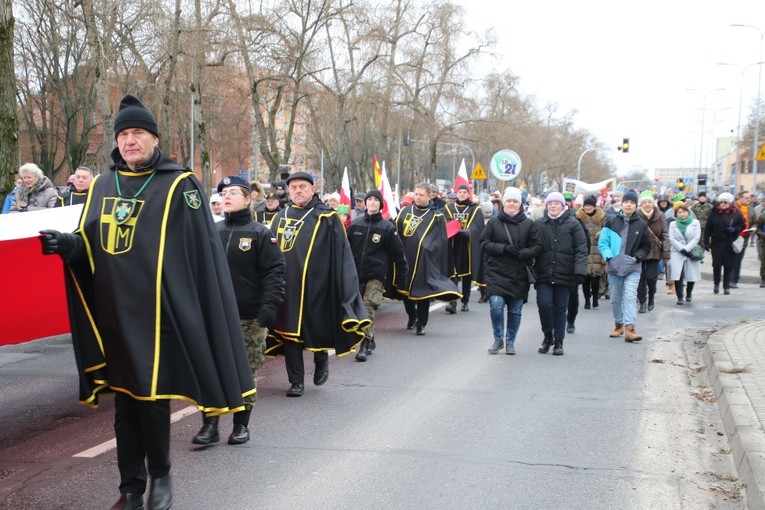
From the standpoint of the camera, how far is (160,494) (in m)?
4.73

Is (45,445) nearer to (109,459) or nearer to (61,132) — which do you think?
(109,459)

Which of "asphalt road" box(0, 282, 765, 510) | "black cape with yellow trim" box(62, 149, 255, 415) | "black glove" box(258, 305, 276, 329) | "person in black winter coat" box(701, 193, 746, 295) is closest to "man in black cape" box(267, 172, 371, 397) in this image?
"asphalt road" box(0, 282, 765, 510)

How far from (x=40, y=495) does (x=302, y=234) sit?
3.44 meters

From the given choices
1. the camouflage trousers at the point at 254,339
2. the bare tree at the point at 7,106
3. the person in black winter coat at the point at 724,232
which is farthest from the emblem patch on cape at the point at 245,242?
the person in black winter coat at the point at 724,232

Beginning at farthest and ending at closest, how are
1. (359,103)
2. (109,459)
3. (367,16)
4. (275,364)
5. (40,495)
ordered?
(359,103) < (367,16) < (275,364) < (109,459) < (40,495)

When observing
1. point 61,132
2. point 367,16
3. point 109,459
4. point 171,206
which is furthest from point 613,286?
point 61,132

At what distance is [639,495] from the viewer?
5566 millimetres

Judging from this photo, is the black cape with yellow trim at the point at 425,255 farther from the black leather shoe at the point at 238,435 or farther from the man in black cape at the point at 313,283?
the black leather shoe at the point at 238,435

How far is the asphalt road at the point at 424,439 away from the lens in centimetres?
550

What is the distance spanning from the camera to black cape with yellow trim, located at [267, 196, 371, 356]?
26.7ft

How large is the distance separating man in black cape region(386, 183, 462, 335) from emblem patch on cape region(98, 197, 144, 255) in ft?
26.3

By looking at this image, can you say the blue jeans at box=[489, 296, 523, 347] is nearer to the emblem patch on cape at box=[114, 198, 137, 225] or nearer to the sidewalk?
the sidewalk

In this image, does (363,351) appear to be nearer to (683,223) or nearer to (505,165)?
(683,223)

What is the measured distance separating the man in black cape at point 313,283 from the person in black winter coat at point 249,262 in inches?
41.9
